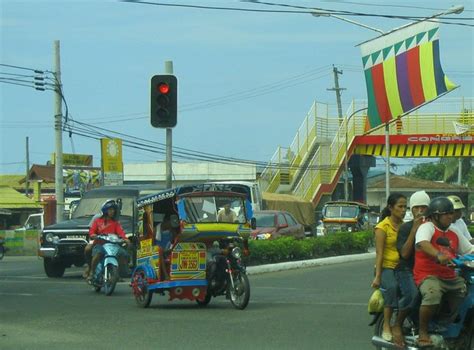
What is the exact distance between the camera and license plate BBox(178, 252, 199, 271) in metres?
15.1

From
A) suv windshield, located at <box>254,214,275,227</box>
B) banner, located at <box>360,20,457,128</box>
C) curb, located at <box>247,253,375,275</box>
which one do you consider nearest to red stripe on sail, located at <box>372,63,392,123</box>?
banner, located at <box>360,20,457,128</box>

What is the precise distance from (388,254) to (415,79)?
2465cm

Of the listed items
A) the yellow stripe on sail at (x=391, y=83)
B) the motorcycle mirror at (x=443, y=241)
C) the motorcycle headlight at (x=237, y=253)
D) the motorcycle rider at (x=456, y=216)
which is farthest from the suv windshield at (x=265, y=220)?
the motorcycle mirror at (x=443, y=241)

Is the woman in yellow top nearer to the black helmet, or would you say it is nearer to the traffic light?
the black helmet

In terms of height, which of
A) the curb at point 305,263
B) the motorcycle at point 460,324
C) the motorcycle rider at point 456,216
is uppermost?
the motorcycle rider at point 456,216

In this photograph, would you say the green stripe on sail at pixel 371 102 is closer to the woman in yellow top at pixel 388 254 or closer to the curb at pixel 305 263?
the curb at pixel 305 263

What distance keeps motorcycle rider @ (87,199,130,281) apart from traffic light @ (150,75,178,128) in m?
1.84

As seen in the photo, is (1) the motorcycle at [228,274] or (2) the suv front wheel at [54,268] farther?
(2) the suv front wheel at [54,268]

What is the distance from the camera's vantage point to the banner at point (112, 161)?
4347 centimetres

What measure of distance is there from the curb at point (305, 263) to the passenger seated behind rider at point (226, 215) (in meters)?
7.37

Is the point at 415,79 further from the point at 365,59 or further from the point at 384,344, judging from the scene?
the point at 384,344

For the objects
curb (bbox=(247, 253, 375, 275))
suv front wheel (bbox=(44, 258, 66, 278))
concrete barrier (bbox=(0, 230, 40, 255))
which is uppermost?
suv front wheel (bbox=(44, 258, 66, 278))

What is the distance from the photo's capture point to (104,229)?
18.0 meters

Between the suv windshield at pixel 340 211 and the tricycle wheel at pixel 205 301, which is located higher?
the suv windshield at pixel 340 211
